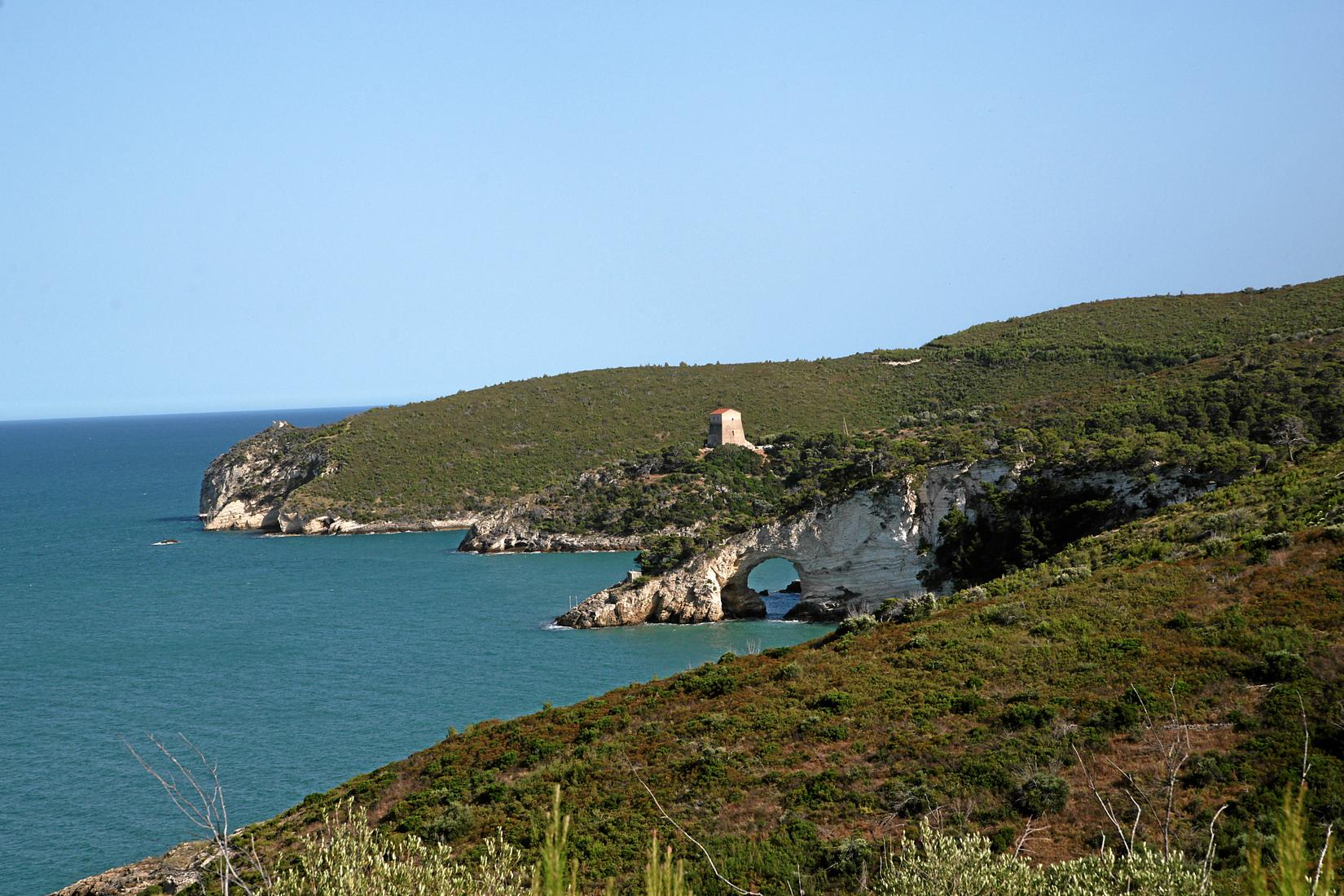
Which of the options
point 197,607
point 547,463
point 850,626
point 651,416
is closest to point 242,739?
point 850,626

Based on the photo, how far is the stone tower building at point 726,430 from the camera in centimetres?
8844

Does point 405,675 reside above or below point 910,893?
below

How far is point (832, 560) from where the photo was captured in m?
54.2

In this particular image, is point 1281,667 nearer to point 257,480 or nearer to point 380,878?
point 380,878

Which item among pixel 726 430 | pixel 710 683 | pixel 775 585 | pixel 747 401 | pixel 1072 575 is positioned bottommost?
pixel 775 585

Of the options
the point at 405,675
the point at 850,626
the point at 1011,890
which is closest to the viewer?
the point at 1011,890

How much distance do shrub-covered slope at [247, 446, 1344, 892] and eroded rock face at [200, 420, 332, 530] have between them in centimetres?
8294

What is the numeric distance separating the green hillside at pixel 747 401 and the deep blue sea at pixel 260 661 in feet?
51.1

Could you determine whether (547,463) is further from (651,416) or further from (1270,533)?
(1270,533)

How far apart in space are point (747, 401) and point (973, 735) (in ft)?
295

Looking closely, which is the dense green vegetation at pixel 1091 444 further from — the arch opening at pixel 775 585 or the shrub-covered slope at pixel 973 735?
the shrub-covered slope at pixel 973 735

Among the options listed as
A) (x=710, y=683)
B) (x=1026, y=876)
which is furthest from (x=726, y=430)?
(x=1026, y=876)

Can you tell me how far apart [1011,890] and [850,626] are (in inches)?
823

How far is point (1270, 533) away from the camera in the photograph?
29297 mm
